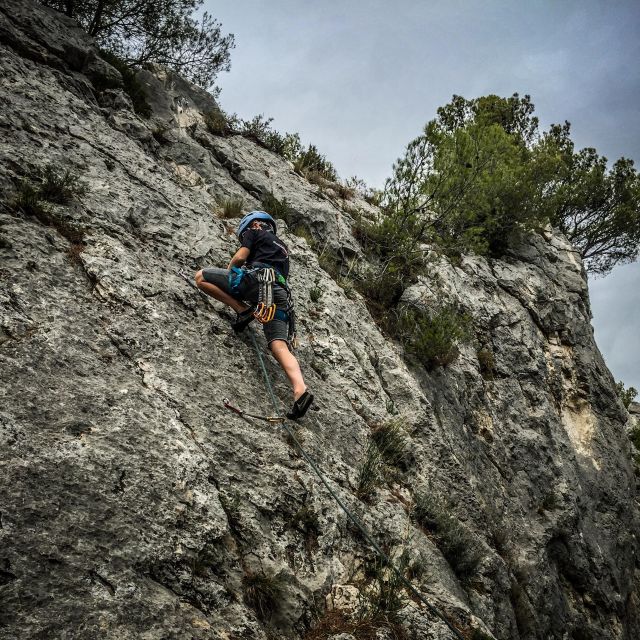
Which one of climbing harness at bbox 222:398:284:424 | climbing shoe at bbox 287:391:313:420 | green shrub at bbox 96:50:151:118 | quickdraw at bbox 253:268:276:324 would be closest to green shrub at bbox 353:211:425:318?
quickdraw at bbox 253:268:276:324

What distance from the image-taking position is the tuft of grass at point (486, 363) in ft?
32.0

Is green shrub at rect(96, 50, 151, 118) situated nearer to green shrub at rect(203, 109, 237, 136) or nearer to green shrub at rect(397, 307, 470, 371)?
green shrub at rect(203, 109, 237, 136)

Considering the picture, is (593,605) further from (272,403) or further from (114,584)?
(114,584)

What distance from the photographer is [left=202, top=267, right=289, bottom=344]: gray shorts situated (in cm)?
539

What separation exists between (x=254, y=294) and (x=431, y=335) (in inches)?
155

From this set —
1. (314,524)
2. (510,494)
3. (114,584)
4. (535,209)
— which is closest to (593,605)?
(510,494)

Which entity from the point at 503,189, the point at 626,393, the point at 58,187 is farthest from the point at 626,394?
the point at 58,187

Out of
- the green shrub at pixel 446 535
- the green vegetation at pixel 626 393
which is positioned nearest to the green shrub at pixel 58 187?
the green shrub at pixel 446 535

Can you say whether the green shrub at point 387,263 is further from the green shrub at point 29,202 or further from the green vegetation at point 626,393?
Answer: the green vegetation at point 626,393

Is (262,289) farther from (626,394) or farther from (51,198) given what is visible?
(626,394)

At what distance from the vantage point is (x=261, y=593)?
349cm

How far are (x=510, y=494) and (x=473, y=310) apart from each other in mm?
3944

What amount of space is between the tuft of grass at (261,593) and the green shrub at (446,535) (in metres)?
2.57

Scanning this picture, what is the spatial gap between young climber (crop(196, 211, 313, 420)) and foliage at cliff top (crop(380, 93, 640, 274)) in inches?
178
